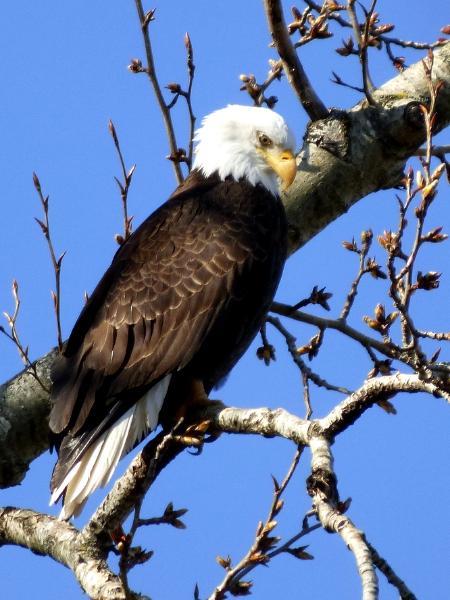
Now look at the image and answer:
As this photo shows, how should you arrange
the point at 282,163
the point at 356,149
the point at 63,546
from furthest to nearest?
the point at 282,163, the point at 356,149, the point at 63,546

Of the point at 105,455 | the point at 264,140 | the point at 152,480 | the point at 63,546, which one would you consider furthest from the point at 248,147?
the point at 63,546

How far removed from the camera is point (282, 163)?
5.00 m

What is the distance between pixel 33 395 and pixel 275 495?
159 centimetres

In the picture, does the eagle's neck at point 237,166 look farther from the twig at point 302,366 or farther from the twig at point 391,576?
the twig at point 391,576

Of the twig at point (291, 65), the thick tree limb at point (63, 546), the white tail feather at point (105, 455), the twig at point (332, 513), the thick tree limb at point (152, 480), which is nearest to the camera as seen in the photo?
the twig at point (332, 513)

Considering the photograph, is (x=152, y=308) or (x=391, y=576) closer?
(x=391, y=576)

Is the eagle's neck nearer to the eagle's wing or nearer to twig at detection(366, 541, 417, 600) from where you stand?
the eagle's wing

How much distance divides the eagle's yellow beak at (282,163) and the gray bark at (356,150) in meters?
0.05

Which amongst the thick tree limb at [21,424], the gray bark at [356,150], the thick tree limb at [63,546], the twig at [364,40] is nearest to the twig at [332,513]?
the thick tree limb at [63,546]

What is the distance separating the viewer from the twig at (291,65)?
463cm

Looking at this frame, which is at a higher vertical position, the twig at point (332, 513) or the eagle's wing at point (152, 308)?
the eagle's wing at point (152, 308)

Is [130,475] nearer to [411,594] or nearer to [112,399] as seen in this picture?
[112,399]

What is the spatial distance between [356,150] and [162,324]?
111 cm

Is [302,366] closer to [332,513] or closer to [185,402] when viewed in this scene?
[185,402]
